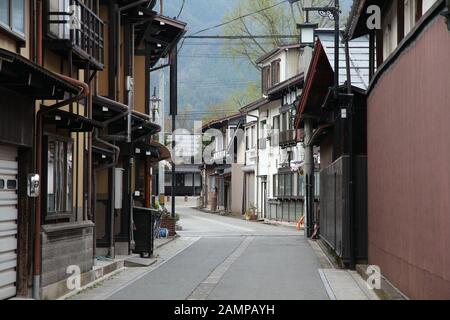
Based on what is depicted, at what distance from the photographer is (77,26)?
1370 cm

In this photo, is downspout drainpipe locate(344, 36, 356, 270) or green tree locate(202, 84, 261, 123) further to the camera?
green tree locate(202, 84, 261, 123)

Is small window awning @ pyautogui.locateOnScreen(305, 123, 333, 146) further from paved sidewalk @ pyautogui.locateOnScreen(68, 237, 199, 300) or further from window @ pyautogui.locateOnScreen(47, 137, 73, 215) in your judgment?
window @ pyautogui.locateOnScreen(47, 137, 73, 215)

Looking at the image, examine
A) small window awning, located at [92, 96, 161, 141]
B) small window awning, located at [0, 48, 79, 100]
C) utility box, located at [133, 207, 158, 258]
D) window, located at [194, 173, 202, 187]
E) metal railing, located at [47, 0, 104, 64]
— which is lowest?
Result: utility box, located at [133, 207, 158, 258]

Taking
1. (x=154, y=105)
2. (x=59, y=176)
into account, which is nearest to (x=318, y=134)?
(x=154, y=105)

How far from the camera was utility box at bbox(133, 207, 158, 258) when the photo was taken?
21.2 m

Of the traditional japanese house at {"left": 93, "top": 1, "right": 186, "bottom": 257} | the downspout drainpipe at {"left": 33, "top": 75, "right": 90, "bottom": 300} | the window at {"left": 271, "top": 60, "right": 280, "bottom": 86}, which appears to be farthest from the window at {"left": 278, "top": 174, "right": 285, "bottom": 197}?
the downspout drainpipe at {"left": 33, "top": 75, "right": 90, "bottom": 300}

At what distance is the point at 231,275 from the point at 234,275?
7 cm

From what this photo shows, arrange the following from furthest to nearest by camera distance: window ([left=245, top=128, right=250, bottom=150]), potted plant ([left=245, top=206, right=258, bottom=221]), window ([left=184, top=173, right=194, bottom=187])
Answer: window ([left=184, top=173, right=194, bottom=187]) < window ([left=245, top=128, right=250, bottom=150]) < potted plant ([left=245, top=206, right=258, bottom=221])

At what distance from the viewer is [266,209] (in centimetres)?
5231

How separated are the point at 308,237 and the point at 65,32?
66.0 ft

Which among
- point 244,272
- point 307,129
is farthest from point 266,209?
point 244,272

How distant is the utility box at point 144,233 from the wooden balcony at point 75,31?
22.1 ft

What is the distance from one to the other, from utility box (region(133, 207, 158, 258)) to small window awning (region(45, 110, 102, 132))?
7.57 meters
